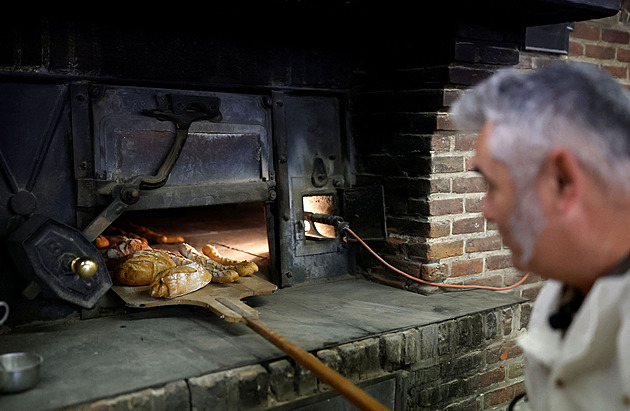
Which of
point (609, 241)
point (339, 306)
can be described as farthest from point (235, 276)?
point (609, 241)

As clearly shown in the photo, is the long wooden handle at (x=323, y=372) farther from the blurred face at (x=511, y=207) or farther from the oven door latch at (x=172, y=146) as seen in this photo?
the oven door latch at (x=172, y=146)

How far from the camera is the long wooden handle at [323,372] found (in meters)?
1.38

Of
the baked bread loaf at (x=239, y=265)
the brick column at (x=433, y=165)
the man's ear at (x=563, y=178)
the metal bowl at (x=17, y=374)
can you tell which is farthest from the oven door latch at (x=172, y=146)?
the man's ear at (x=563, y=178)

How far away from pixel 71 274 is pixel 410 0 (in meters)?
1.59

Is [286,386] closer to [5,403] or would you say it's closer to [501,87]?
[5,403]

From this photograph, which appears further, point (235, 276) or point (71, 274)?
point (235, 276)

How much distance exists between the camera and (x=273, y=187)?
2.68 meters

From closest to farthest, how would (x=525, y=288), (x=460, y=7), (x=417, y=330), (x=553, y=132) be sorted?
1. (x=553, y=132)
2. (x=417, y=330)
3. (x=460, y=7)
4. (x=525, y=288)

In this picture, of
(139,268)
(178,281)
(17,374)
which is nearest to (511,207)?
(17,374)

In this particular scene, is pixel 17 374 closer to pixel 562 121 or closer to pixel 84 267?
pixel 84 267

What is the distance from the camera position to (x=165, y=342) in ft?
6.61

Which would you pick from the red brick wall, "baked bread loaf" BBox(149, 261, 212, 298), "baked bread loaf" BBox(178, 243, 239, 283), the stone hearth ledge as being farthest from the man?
the red brick wall

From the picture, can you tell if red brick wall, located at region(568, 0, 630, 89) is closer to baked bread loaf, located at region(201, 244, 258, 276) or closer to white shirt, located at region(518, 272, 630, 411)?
baked bread loaf, located at region(201, 244, 258, 276)

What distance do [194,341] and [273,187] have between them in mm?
875
